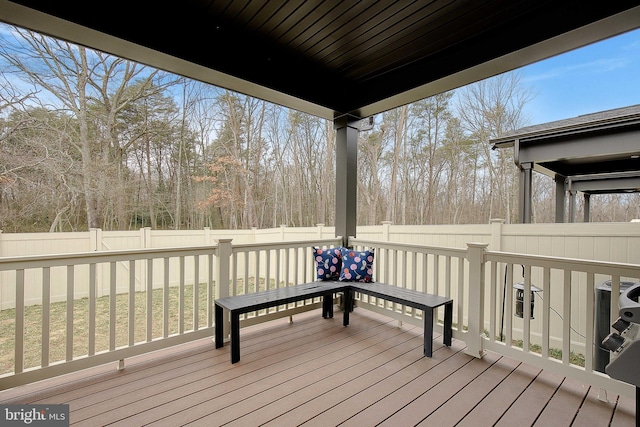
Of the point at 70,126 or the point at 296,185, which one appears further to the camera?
the point at 296,185

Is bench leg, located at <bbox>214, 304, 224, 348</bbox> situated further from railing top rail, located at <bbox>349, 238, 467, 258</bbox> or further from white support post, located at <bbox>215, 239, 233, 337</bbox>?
railing top rail, located at <bbox>349, 238, 467, 258</bbox>

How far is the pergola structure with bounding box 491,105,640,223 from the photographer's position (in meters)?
3.79

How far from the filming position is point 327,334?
9.70ft

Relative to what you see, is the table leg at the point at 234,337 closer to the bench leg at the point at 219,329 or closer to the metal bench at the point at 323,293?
the metal bench at the point at 323,293

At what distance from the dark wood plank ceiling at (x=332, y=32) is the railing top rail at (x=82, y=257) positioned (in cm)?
154

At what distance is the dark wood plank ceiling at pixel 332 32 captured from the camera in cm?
192

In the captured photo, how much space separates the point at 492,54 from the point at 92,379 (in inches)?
154

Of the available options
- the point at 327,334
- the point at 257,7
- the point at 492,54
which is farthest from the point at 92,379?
the point at 492,54

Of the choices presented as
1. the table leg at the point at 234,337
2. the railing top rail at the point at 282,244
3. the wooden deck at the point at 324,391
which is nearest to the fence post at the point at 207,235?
the railing top rail at the point at 282,244

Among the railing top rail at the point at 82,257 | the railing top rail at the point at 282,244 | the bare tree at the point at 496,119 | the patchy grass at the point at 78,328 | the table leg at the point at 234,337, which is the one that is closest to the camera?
the railing top rail at the point at 82,257

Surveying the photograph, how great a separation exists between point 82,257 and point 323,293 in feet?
6.57

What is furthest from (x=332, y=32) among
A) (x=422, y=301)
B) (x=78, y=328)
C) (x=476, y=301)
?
(x=78, y=328)

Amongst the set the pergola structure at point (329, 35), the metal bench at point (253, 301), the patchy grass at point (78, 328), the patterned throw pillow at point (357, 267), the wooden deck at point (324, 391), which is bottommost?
the patchy grass at point (78, 328)

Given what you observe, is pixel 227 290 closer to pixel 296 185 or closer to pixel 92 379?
pixel 92 379
